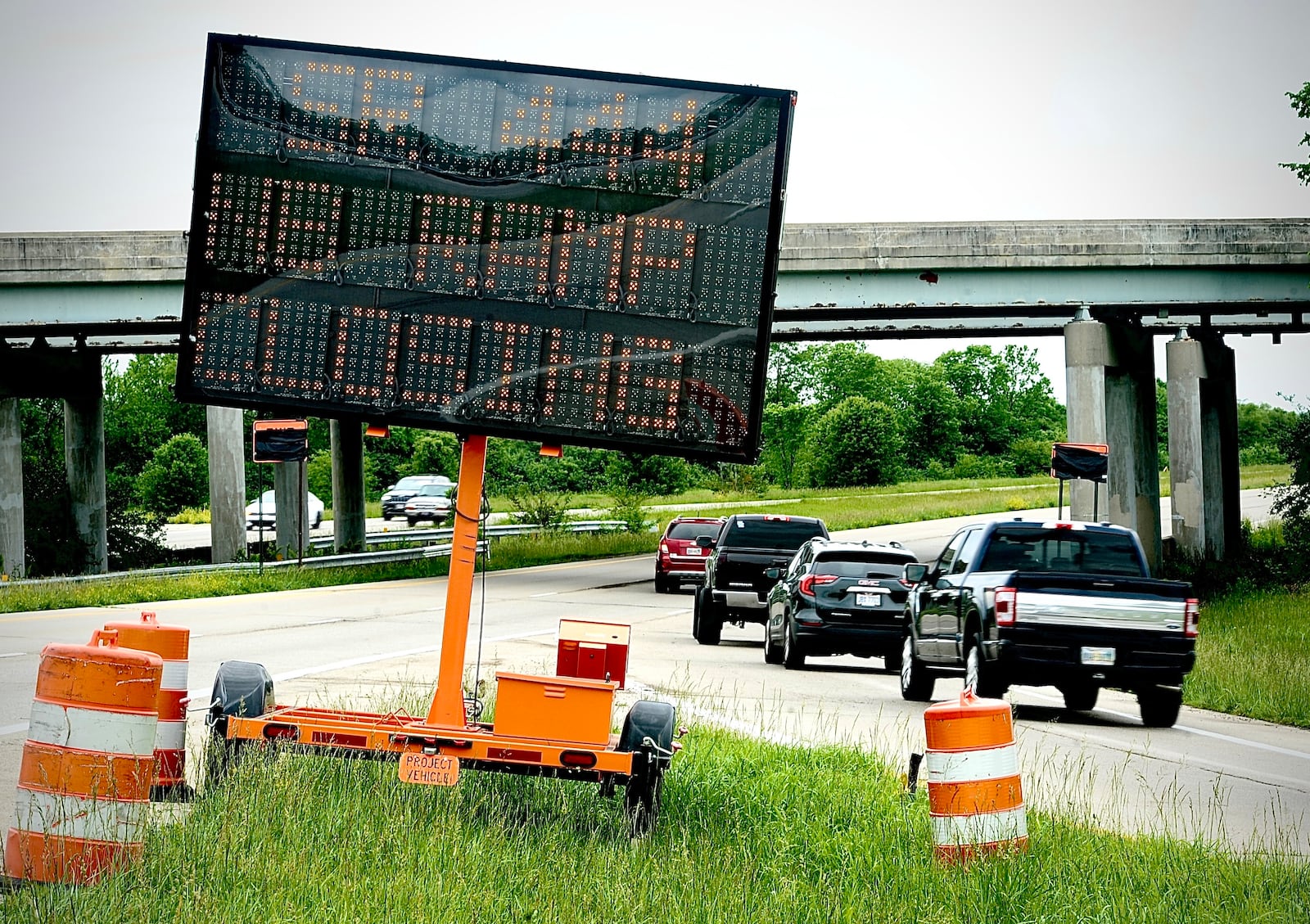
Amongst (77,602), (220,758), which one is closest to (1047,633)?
(220,758)

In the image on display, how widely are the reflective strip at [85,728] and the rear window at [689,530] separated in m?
29.4

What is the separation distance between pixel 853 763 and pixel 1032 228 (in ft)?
112

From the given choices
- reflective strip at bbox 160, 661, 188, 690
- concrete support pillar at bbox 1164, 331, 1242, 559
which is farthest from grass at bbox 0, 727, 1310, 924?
concrete support pillar at bbox 1164, 331, 1242, 559

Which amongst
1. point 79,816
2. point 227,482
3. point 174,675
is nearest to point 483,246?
point 174,675

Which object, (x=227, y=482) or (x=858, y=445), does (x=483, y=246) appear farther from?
(x=858, y=445)

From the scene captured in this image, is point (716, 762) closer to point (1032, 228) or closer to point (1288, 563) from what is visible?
point (1288, 563)

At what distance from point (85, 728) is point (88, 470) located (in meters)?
44.3

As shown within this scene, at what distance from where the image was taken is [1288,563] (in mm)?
38438

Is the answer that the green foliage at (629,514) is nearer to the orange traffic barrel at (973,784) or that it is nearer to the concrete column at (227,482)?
the concrete column at (227,482)

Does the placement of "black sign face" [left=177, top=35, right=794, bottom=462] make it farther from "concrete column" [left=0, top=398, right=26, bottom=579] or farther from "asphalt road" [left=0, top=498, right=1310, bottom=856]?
"concrete column" [left=0, top=398, right=26, bottom=579]

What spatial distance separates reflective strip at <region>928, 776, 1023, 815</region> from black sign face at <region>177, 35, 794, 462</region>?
2065mm

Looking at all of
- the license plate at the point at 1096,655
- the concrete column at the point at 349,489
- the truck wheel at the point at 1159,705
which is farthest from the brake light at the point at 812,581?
the concrete column at the point at 349,489

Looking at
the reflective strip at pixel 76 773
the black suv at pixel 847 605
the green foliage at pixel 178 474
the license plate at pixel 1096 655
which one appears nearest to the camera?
the reflective strip at pixel 76 773

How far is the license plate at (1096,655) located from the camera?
50.0ft
